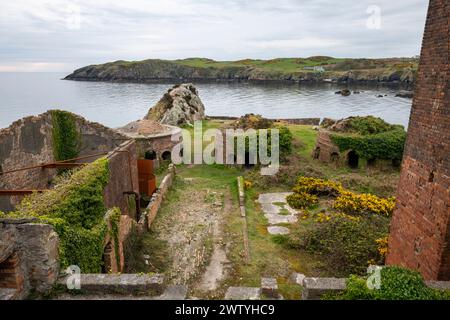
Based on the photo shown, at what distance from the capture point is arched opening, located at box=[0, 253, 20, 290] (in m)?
6.52

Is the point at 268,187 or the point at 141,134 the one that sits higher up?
the point at 141,134

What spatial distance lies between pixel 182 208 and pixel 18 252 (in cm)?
1208

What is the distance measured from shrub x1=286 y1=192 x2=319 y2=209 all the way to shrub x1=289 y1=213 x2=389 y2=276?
258 centimetres

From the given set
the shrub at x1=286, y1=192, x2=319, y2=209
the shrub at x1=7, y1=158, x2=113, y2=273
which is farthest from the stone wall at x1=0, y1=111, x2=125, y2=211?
the shrub at x1=286, y1=192, x2=319, y2=209

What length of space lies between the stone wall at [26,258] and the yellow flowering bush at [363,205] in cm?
1352

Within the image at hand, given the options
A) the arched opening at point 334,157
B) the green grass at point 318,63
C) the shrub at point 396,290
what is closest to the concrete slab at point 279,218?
the shrub at point 396,290

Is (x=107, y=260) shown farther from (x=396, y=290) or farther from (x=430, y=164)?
(x=430, y=164)

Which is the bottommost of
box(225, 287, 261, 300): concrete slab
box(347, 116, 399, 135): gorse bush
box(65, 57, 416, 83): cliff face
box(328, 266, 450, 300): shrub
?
box(225, 287, 261, 300): concrete slab

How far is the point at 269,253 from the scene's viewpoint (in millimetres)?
13867

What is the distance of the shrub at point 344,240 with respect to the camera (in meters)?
12.5

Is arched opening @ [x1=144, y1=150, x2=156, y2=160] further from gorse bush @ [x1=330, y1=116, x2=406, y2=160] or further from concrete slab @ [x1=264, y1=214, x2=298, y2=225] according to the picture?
gorse bush @ [x1=330, y1=116, x2=406, y2=160]

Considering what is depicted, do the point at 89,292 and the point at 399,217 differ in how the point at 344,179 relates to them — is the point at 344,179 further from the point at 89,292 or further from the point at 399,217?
the point at 89,292

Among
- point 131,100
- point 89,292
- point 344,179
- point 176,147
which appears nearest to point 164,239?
point 89,292
